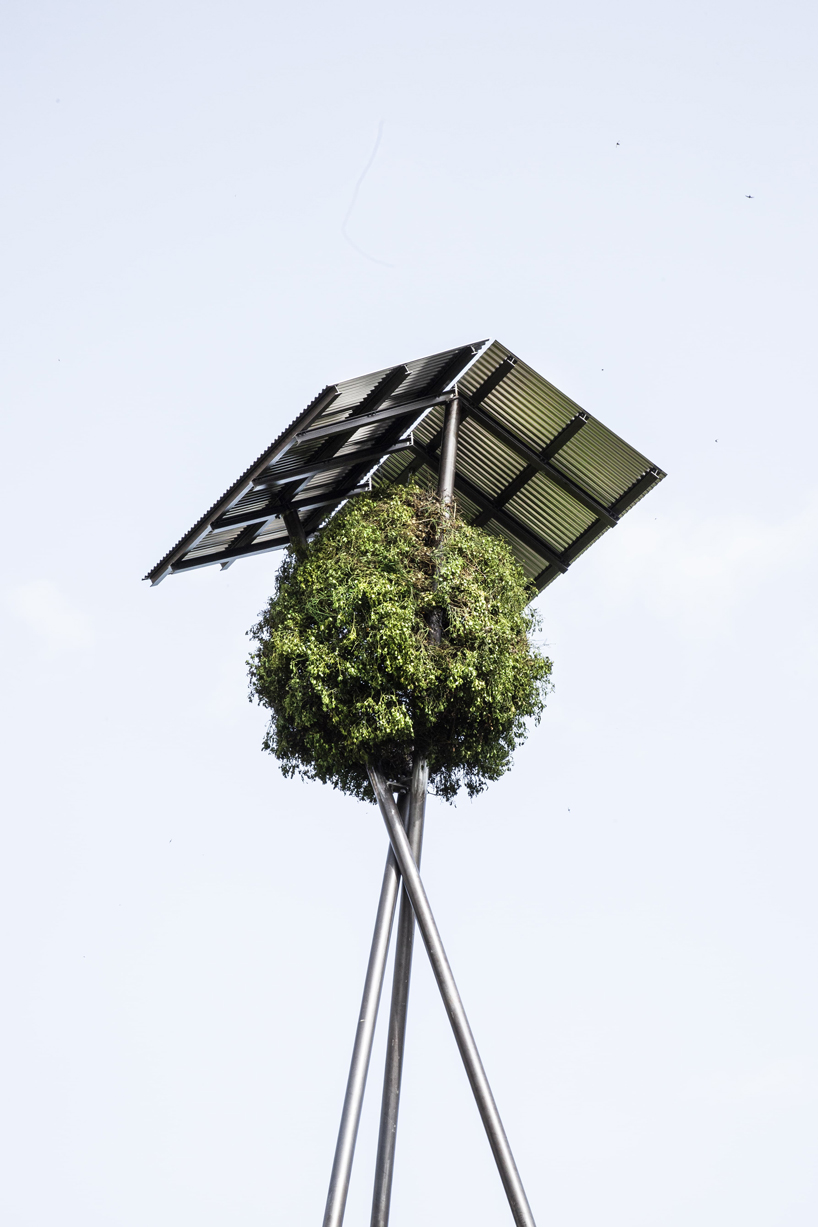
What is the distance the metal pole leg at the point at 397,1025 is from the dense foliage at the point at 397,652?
57cm

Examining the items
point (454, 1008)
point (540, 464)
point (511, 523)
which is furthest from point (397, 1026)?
point (540, 464)

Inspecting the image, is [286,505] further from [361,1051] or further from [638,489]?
[361,1051]

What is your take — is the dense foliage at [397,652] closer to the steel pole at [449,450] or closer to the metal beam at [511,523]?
the steel pole at [449,450]

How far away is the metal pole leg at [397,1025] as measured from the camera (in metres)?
14.1

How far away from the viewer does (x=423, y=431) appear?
18.0 meters

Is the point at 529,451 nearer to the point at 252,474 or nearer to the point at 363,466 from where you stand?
the point at 363,466

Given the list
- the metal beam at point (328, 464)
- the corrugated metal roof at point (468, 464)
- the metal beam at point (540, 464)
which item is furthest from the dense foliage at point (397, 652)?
the metal beam at point (540, 464)

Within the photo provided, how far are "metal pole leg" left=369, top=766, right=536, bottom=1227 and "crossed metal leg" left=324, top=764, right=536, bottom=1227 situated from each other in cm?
1

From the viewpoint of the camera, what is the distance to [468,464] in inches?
718

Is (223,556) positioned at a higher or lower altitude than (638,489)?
lower

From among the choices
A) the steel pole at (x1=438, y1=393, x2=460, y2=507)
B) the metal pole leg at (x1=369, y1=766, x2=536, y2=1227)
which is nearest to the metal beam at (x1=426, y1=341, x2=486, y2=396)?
the steel pole at (x1=438, y1=393, x2=460, y2=507)

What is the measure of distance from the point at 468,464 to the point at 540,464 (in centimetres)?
115

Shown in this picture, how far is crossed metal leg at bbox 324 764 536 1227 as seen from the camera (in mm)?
13531

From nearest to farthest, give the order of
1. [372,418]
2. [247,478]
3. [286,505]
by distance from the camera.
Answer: [247,478]
[372,418]
[286,505]
